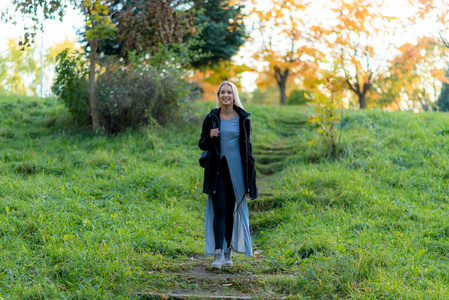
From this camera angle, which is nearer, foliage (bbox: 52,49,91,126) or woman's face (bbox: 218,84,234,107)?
woman's face (bbox: 218,84,234,107)

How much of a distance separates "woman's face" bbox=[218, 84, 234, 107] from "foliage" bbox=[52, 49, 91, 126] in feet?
21.0

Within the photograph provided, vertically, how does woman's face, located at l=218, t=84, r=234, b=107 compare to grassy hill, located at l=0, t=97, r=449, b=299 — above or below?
above

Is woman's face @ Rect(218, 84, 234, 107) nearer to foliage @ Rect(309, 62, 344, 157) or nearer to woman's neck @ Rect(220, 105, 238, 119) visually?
woman's neck @ Rect(220, 105, 238, 119)

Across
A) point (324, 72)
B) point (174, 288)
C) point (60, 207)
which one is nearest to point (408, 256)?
point (174, 288)

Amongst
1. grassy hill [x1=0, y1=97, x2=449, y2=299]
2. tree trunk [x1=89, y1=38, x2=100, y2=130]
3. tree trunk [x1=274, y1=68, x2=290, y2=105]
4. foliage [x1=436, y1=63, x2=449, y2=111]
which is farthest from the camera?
tree trunk [x1=274, y1=68, x2=290, y2=105]

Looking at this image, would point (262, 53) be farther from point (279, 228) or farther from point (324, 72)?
point (279, 228)

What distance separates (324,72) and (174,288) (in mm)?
6026

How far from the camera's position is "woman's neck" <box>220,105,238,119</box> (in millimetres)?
4836

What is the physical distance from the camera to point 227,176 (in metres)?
4.73

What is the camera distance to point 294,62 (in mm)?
21484

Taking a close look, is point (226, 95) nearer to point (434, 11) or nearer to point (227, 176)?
point (227, 176)

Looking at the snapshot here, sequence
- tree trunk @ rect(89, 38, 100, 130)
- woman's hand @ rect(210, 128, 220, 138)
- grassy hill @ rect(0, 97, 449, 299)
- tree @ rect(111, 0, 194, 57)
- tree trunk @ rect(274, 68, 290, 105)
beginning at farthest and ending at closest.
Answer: tree trunk @ rect(274, 68, 290, 105)
tree @ rect(111, 0, 194, 57)
tree trunk @ rect(89, 38, 100, 130)
woman's hand @ rect(210, 128, 220, 138)
grassy hill @ rect(0, 97, 449, 299)

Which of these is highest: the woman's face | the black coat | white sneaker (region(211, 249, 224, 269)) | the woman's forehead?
the woman's forehead

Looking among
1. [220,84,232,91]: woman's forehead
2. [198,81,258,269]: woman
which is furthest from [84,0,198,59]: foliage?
[198,81,258,269]: woman
